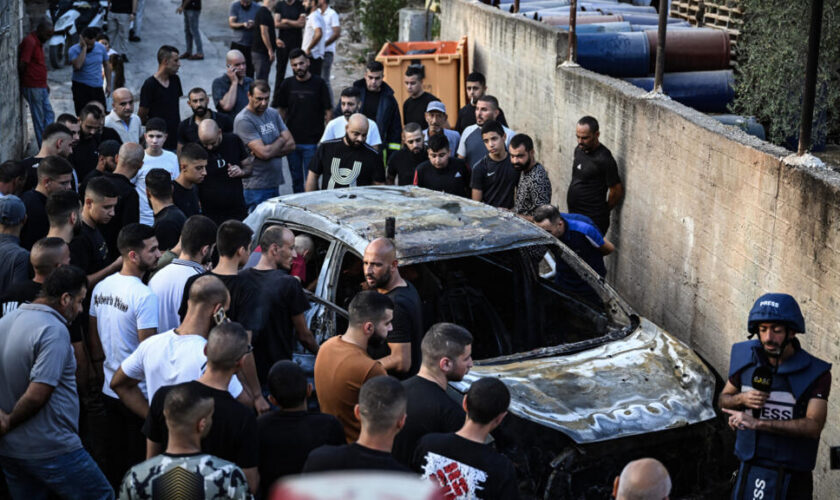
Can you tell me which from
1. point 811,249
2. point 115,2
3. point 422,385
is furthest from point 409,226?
point 115,2

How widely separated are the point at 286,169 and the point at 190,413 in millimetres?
10222

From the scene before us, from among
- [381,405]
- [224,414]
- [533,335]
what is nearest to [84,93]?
[533,335]

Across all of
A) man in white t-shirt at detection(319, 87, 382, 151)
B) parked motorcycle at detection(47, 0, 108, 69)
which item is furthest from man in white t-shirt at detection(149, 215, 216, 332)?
parked motorcycle at detection(47, 0, 108, 69)

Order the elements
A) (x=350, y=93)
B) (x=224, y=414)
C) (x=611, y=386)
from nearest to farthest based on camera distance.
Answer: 1. (x=224, y=414)
2. (x=611, y=386)
3. (x=350, y=93)

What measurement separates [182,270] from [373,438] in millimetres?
2294

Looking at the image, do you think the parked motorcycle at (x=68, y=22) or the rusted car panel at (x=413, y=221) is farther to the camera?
the parked motorcycle at (x=68, y=22)

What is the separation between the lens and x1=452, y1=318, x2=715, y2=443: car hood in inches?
218

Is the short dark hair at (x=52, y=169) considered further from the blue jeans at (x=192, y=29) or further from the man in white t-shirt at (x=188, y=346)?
the blue jeans at (x=192, y=29)

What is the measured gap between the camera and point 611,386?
591cm

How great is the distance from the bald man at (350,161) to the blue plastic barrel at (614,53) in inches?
139

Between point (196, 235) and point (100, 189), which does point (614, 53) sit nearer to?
point (100, 189)

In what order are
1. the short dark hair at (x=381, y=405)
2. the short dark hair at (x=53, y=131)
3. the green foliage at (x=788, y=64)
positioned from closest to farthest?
the short dark hair at (x=381, y=405) → the short dark hair at (x=53, y=131) → the green foliage at (x=788, y=64)

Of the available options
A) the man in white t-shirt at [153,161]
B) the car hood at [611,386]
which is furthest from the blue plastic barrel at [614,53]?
the car hood at [611,386]

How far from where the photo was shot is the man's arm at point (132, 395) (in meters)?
5.33
